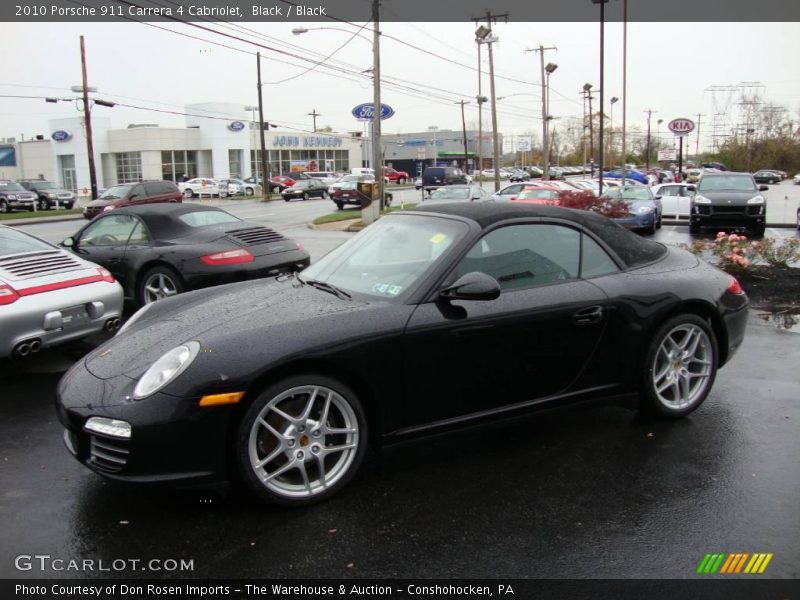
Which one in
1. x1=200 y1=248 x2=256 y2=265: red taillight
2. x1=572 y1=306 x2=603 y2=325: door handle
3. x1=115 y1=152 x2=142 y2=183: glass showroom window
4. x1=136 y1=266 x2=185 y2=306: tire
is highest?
x1=115 y1=152 x2=142 y2=183: glass showroom window

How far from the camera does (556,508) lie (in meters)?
3.35

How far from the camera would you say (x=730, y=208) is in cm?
1852

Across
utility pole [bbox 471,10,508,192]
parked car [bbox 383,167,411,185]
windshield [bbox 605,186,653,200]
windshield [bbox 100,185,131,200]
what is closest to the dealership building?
parked car [bbox 383,167,411,185]

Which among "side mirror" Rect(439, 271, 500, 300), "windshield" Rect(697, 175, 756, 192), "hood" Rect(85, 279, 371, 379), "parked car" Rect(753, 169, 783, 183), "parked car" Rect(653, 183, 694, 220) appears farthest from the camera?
"parked car" Rect(753, 169, 783, 183)

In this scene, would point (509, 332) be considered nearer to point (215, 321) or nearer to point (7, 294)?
point (215, 321)

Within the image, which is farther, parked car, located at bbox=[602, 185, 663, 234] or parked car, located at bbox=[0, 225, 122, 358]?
parked car, located at bbox=[602, 185, 663, 234]

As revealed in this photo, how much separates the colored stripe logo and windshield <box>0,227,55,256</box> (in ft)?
20.0

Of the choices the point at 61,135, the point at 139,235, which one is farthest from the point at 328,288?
the point at 61,135

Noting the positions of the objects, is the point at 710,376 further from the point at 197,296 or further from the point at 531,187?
the point at 531,187

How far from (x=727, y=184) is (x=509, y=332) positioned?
18680 mm

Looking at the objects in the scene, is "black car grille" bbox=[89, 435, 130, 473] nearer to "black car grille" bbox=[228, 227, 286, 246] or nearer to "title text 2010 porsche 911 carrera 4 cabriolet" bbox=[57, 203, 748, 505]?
"title text 2010 porsche 911 carrera 4 cabriolet" bbox=[57, 203, 748, 505]

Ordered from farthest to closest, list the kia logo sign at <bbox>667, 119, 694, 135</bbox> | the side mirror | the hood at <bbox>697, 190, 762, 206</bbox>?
1. the kia logo sign at <bbox>667, 119, 694, 135</bbox>
2. the hood at <bbox>697, 190, 762, 206</bbox>
3. the side mirror

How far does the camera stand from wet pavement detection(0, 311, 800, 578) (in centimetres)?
290

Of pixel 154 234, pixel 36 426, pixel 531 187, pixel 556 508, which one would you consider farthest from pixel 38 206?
pixel 556 508
